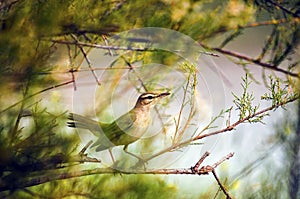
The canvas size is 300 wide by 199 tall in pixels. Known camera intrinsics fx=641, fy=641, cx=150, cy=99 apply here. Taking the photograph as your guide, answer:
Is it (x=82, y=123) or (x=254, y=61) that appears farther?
(x=254, y=61)

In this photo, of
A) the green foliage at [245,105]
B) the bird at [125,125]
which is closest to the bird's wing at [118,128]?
the bird at [125,125]

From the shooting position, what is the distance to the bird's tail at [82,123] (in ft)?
4.02

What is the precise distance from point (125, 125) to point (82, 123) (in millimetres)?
86

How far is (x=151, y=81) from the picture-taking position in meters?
1.31

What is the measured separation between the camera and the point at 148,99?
1.26 meters

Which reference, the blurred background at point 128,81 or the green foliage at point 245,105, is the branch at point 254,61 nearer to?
the blurred background at point 128,81

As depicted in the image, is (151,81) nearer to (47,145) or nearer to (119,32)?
(119,32)

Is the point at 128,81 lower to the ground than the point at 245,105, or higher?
higher

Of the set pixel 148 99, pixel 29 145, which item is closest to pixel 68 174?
pixel 29 145

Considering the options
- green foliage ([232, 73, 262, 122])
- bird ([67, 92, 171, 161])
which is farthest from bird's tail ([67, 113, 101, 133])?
green foliage ([232, 73, 262, 122])

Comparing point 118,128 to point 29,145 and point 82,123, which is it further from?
point 29,145

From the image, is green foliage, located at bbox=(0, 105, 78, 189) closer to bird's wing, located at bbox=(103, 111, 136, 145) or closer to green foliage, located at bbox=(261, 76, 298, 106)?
bird's wing, located at bbox=(103, 111, 136, 145)

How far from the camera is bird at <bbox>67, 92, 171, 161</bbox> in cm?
124

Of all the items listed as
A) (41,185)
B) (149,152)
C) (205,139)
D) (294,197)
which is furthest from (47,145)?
(294,197)
